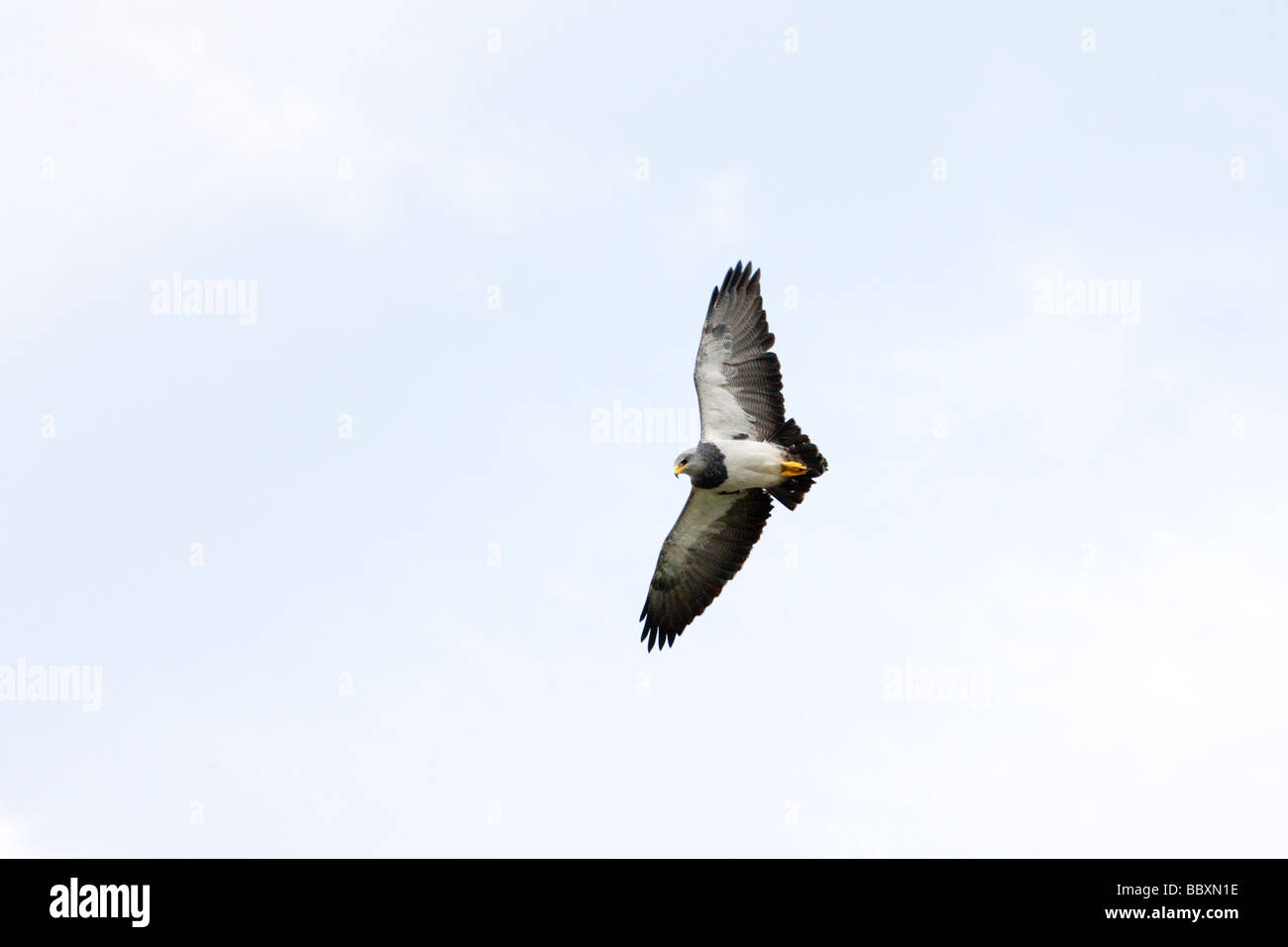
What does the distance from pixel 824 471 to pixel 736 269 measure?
10.9 feet

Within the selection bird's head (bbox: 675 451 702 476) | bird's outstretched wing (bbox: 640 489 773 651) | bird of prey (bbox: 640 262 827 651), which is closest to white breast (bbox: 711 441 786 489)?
bird of prey (bbox: 640 262 827 651)

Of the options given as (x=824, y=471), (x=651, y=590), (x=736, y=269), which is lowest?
(x=651, y=590)

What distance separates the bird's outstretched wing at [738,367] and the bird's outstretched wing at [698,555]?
1.16 metres

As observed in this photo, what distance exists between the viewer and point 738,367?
68.5 feet

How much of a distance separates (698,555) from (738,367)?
3.26 metres

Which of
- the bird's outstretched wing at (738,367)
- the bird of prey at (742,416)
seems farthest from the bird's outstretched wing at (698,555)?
the bird's outstretched wing at (738,367)

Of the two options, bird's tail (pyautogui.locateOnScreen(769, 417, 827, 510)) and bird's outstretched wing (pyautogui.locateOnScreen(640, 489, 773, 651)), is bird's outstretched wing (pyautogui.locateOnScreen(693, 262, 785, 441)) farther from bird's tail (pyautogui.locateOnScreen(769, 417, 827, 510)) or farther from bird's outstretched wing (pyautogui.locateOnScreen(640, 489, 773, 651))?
bird's outstretched wing (pyautogui.locateOnScreen(640, 489, 773, 651))

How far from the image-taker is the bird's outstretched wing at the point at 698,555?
71.2 ft

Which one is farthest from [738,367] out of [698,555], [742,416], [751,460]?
[698,555]

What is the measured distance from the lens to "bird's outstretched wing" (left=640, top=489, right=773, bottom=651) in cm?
2169

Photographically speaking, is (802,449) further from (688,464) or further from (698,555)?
(698,555)
